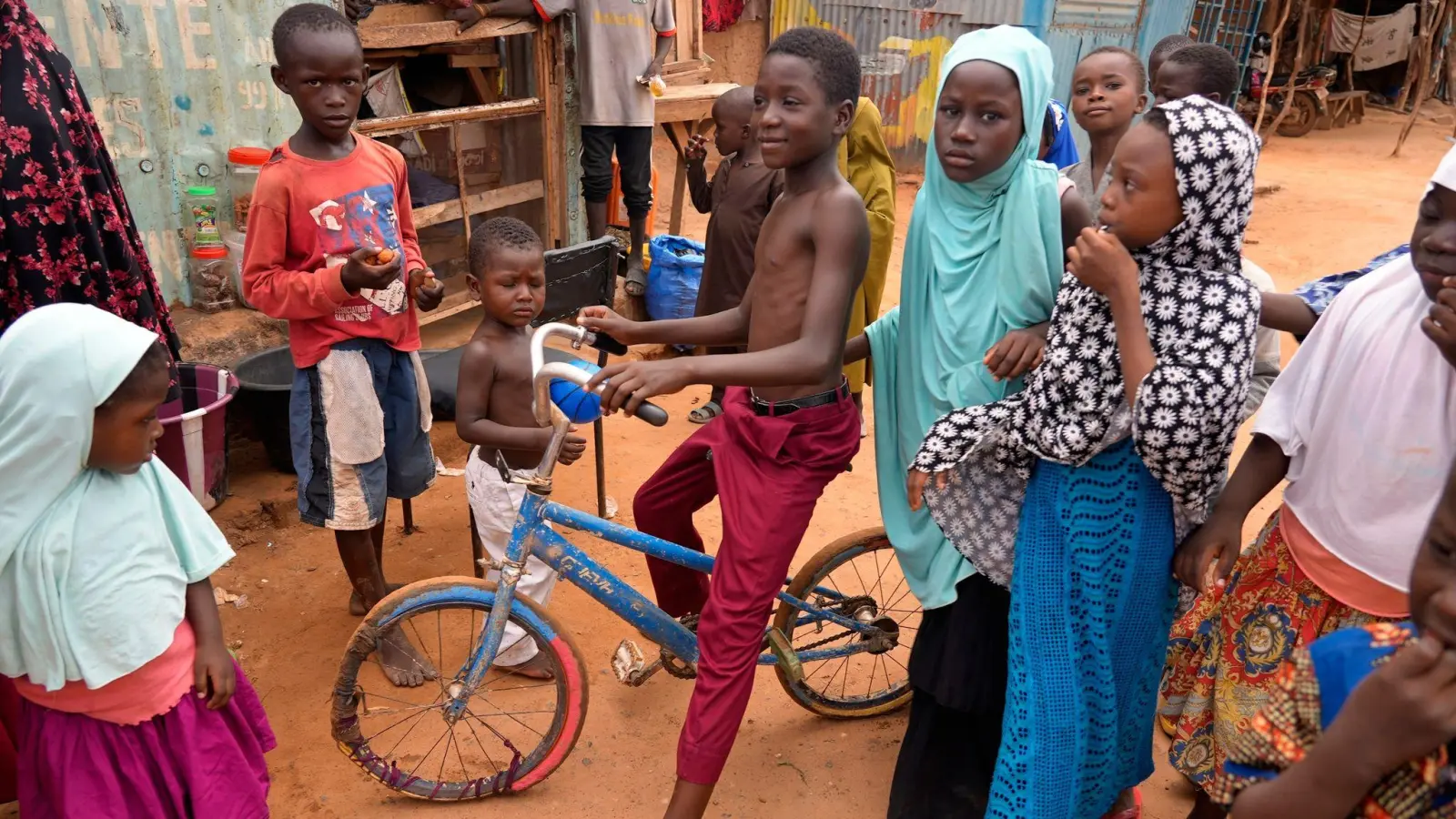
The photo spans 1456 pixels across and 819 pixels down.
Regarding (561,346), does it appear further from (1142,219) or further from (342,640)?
(1142,219)

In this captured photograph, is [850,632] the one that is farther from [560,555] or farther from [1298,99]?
[1298,99]

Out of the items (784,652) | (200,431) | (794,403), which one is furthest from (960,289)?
(200,431)

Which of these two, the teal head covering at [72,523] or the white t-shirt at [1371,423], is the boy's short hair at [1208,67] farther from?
the teal head covering at [72,523]

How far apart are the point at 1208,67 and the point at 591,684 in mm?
2986

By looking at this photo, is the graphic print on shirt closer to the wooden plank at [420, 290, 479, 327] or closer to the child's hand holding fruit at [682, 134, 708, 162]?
the wooden plank at [420, 290, 479, 327]

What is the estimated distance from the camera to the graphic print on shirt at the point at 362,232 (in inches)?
115

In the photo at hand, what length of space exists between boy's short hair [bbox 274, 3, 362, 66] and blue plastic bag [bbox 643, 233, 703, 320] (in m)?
3.40

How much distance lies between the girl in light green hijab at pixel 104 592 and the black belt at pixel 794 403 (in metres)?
1.26

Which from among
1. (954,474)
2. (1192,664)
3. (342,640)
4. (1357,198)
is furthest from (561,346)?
(1357,198)

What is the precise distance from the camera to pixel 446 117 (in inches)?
212

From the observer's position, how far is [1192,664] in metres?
2.37

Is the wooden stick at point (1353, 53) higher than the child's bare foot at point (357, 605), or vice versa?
the wooden stick at point (1353, 53)

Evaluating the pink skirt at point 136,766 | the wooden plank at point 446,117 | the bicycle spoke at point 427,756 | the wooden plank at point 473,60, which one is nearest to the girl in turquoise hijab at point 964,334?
the bicycle spoke at point 427,756

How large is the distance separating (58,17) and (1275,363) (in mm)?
4574
